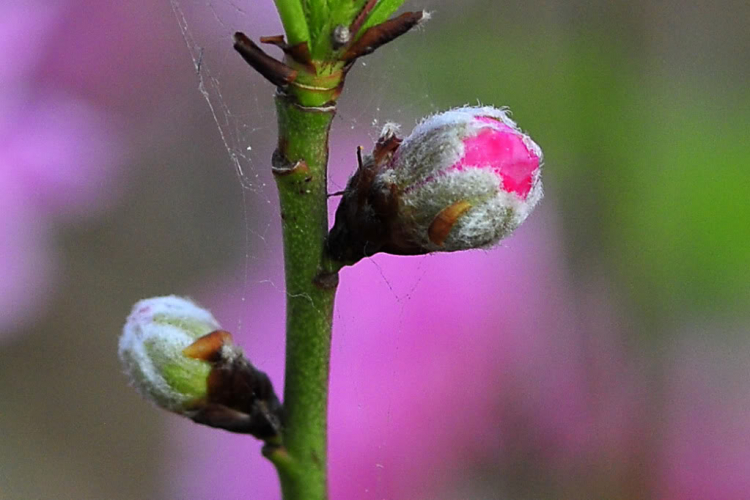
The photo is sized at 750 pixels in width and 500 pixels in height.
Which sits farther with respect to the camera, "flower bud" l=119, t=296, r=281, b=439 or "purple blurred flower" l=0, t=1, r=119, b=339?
"purple blurred flower" l=0, t=1, r=119, b=339

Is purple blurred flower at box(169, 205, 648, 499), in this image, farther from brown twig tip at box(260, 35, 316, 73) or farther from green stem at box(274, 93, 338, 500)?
brown twig tip at box(260, 35, 316, 73)

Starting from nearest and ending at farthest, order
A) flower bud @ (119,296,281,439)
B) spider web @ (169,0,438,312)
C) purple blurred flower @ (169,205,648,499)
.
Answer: flower bud @ (119,296,281,439) < purple blurred flower @ (169,205,648,499) < spider web @ (169,0,438,312)

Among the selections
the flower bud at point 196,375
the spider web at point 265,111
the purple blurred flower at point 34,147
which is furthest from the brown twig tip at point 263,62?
the purple blurred flower at point 34,147

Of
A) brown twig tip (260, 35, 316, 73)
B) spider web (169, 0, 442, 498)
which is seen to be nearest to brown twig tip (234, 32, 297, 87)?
brown twig tip (260, 35, 316, 73)

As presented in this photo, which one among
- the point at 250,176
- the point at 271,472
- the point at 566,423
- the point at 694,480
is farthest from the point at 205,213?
the point at 694,480

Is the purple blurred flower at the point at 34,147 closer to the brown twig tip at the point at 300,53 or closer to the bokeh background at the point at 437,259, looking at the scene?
the bokeh background at the point at 437,259

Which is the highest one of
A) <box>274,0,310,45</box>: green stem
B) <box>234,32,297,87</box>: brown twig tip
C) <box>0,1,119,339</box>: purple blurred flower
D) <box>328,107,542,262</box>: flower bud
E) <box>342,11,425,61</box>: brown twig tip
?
<box>0,1,119,339</box>: purple blurred flower

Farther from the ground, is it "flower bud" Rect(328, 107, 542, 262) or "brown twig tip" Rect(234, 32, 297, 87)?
"brown twig tip" Rect(234, 32, 297, 87)

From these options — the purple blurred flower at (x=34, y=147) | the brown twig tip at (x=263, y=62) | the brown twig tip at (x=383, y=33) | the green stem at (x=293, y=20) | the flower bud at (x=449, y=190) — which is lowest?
the flower bud at (x=449, y=190)
